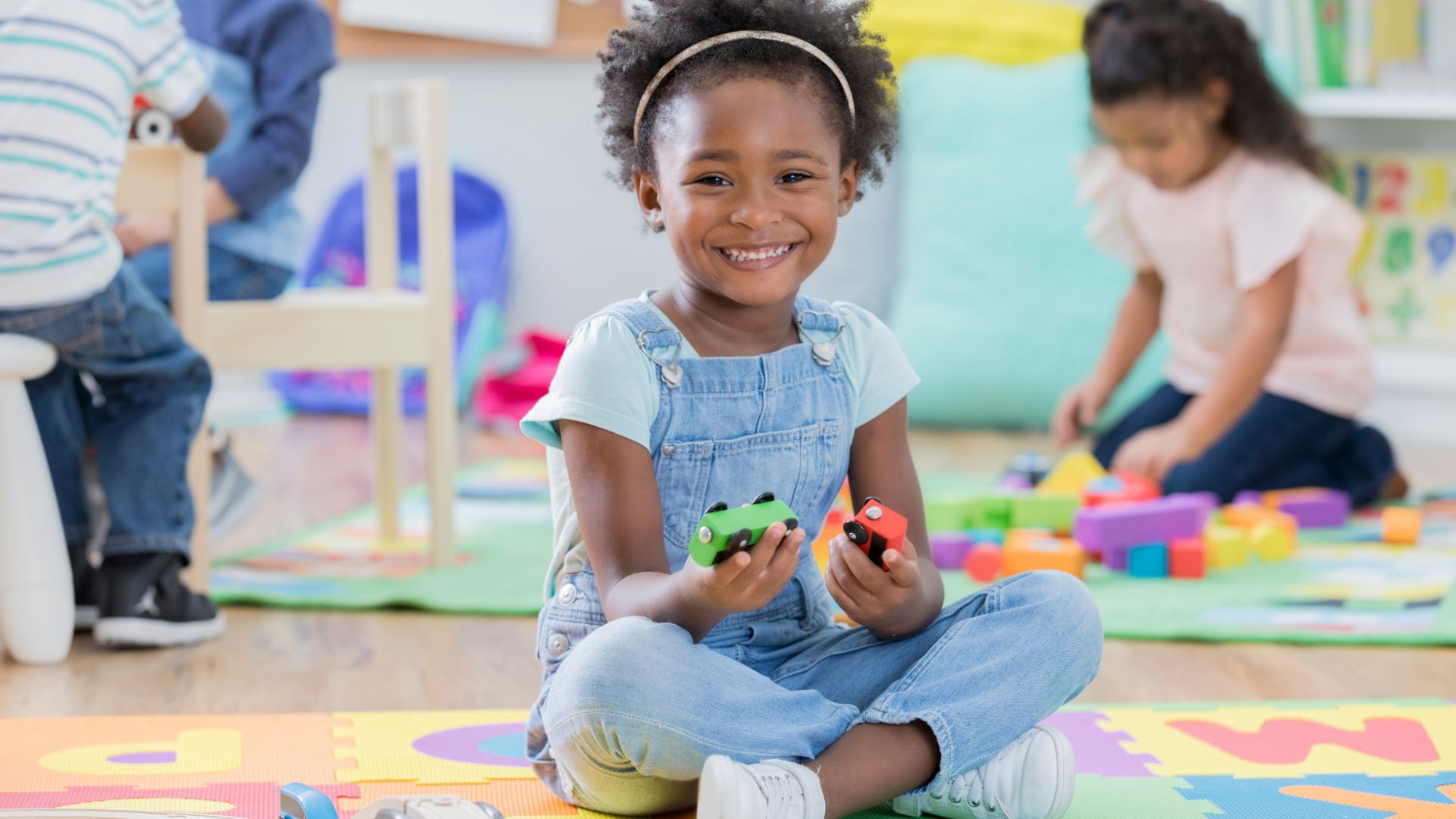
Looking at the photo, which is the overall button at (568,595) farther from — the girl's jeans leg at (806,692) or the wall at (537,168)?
the wall at (537,168)

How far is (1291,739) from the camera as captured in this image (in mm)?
1064

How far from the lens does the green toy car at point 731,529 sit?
0.77 m

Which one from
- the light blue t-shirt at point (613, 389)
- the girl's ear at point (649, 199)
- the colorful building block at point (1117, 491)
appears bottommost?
the colorful building block at point (1117, 491)

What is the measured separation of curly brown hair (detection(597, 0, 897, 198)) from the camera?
3.09 ft

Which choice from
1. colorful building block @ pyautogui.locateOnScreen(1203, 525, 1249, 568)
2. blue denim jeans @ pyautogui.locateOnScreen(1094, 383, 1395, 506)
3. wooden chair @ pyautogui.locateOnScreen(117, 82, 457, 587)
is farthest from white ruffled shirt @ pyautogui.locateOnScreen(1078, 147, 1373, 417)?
wooden chair @ pyautogui.locateOnScreen(117, 82, 457, 587)

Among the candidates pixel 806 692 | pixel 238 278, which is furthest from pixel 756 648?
pixel 238 278

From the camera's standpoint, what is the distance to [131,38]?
51.8 inches

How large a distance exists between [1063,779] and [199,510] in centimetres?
88

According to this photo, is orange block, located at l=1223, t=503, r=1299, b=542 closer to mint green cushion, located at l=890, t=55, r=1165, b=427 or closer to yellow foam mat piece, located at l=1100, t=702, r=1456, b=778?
yellow foam mat piece, located at l=1100, t=702, r=1456, b=778

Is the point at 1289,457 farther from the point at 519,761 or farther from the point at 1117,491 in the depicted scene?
the point at 519,761

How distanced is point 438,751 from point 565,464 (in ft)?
0.79

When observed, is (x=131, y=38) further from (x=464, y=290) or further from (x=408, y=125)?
(x=464, y=290)

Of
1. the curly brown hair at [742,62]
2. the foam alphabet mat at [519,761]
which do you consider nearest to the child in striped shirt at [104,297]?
the foam alphabet mat at [519,761]

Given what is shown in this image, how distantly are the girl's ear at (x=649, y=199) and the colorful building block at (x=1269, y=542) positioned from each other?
97 centimetres
